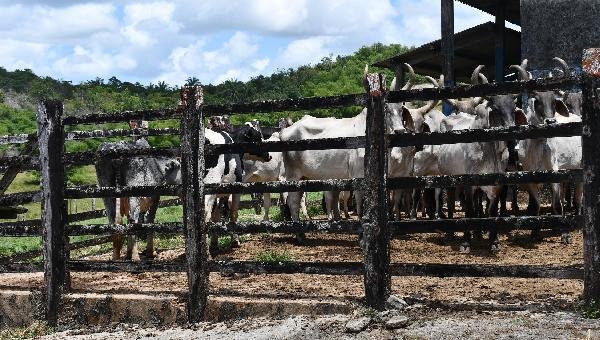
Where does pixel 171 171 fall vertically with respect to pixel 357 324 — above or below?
above

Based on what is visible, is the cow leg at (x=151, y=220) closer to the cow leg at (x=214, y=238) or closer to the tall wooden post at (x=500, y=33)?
the cow leg at (x=214, y=238)

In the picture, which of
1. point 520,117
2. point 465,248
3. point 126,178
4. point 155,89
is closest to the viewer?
point 126,178

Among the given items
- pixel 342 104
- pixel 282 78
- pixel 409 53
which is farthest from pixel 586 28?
pixel 282 78

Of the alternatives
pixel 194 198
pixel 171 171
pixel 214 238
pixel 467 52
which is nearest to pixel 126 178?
pixel 171 171

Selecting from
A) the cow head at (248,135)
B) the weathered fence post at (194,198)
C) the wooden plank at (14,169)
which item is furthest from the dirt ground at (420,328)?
the cow head at (248,135)

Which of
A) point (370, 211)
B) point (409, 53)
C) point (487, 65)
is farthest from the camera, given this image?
point (487, 65)

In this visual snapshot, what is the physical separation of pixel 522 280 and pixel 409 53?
14.9 m

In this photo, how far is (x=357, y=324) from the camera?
6.41 m

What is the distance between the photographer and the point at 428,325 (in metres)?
6.27

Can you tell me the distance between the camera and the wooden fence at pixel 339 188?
635 centimetres

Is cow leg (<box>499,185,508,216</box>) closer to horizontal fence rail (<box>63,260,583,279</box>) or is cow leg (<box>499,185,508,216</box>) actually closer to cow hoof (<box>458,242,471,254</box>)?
cow hoof (<box>458,242,471,254</box>)

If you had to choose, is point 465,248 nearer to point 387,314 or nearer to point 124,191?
point 387,314

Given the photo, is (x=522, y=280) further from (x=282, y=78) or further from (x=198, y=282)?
(x=282, y=78)

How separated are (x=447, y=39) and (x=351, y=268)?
13.2m
